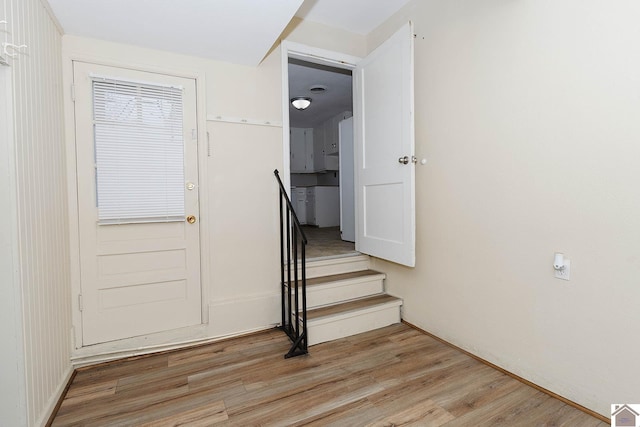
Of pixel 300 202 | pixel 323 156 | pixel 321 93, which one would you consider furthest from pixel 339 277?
pixel 323 156

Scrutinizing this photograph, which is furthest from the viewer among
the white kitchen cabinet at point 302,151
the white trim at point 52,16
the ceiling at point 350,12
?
the white kitchen cabinet at point 302,151

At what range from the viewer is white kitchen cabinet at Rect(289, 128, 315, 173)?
682 cm

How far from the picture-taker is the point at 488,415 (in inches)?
59.8

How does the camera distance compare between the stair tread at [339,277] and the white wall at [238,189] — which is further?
the stair tread at [339,277]

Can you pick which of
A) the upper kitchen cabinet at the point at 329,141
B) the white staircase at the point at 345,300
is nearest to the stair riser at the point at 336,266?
the white staircase at the point at 345,300

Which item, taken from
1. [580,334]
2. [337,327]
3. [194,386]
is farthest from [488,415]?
[194,386]

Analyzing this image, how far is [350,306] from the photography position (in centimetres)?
256

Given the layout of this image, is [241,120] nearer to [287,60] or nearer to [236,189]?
[236,189]

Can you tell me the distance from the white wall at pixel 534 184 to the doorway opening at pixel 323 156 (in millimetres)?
1410

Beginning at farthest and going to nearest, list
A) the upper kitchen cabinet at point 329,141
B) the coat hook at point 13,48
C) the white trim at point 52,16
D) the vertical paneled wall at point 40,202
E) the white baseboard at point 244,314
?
the upper kitchen cabinet at point 329,141, the white baseboard at point 244,314, the white trim at point 52,16, the vertical paneled wall at point 40,202, the coat hook at point 13,48

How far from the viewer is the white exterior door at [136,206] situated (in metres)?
2.05

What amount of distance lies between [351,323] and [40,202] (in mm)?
2077

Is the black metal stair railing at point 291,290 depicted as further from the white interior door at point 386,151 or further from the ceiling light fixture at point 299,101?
the ceiling light fixture at point 299,101

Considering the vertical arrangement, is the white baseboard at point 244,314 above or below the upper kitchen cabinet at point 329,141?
below
